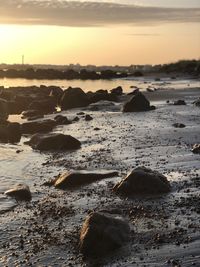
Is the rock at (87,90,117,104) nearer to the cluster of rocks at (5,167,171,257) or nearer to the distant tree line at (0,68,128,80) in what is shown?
the cluster of rocks at (5,167,171,257)

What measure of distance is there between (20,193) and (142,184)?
329cm

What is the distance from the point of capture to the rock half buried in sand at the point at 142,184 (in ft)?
45.8

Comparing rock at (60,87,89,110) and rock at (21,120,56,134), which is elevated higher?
rock at (60,87,89,110)

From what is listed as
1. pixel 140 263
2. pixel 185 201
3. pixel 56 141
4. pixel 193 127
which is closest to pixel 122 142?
pixel 56 141

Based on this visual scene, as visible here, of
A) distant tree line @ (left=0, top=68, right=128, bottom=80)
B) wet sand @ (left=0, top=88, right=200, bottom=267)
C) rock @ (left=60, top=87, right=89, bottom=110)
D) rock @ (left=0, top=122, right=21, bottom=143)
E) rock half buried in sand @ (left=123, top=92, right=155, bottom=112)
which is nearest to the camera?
wet sand @ (left=0, top=88, right=200, bottom=267)

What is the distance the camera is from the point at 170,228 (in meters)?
11.2

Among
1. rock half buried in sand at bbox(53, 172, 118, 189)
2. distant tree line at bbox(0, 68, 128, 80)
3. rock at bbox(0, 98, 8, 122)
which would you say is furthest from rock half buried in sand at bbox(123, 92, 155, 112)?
distant tree line at bbox(0, 68, 128, 80)

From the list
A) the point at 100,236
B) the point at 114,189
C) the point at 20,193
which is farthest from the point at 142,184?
the point at 100,236

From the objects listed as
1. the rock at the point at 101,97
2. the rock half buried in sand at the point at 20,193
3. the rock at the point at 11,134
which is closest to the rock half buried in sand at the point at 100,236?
the rock half buried in sand at the point at 20,193

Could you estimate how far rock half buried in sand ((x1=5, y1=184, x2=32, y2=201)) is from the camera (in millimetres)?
14266

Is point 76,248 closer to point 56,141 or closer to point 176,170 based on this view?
point 176,170

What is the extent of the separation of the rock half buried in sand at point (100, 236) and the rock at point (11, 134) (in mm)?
14965

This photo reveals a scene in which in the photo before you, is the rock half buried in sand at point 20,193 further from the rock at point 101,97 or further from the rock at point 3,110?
the rock at point 101,97

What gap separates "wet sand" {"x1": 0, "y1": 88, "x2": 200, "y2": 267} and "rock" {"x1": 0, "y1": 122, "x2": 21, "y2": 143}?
622mm
